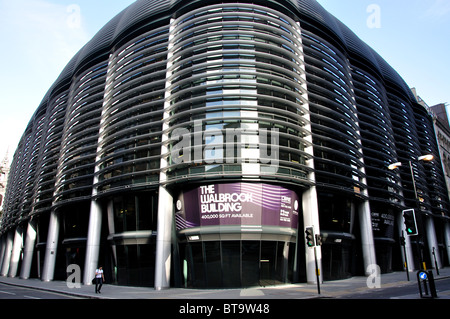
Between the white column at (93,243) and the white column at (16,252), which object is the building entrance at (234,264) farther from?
the white column at (16,252)

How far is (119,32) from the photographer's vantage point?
3572 centimetres

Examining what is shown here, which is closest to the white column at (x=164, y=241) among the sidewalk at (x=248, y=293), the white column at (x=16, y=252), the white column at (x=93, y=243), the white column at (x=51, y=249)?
the sidewalk at (x=248, y=293)

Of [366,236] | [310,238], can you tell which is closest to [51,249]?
[310,238]

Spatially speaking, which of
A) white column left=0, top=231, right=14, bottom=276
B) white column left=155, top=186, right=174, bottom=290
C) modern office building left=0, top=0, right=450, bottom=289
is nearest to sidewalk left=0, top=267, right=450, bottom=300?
white column left=155, top=186, right=174, bottom=290

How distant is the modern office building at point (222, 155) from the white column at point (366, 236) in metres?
0.17

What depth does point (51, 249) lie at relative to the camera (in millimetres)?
37281

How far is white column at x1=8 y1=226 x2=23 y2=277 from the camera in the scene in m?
50.0

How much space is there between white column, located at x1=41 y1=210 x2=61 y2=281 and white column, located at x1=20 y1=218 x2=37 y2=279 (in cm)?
923

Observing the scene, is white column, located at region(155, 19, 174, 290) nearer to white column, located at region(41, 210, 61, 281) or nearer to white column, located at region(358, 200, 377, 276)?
white column, located at region(41, 210, 61, 281)

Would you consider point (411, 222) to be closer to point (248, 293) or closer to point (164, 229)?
point (248, 293)

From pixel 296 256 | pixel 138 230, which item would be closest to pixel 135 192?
pixel 138 230

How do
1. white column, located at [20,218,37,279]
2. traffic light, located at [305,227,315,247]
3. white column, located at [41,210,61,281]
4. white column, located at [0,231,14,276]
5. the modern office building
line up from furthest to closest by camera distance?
1. white column, located at [0,231,14,276]
2. white column, located at [20,218,37,279]
3. white column, located at [41,210,61,281]
4. the modern office building
5. traffic light, located at [305,227,315,247]

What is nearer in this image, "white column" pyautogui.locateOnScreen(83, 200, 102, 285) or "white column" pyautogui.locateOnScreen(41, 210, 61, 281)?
"white column" pyautogui.locateOnScreen(83, 200, 102, 285)

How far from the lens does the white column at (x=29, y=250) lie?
141ft
